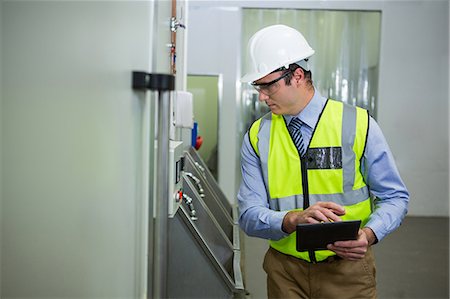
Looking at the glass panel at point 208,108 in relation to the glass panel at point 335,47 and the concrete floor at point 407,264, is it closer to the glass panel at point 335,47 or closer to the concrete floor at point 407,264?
the glass panel at point 335,47

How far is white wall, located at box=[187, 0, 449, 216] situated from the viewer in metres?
6.35

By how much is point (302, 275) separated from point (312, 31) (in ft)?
16.9

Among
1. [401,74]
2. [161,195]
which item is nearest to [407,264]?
[401,74]

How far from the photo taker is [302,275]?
1.75 meters

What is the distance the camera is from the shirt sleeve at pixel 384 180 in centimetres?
166

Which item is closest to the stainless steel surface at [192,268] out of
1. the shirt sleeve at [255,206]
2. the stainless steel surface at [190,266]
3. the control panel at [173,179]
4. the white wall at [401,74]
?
the stainless steel surface at [190,266]

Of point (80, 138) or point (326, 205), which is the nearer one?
point (80, 138)

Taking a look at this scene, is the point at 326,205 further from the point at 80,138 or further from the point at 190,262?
the point at 190,262

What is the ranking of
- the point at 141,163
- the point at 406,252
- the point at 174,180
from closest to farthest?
the point at 141,163
the point at 174,180
the point at 406,252

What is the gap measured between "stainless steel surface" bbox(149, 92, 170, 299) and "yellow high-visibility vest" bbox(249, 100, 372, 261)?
783 mm

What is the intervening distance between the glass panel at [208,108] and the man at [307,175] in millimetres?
4630

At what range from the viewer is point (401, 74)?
6426 mm

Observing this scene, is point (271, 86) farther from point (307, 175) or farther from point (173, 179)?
point (173, 179)

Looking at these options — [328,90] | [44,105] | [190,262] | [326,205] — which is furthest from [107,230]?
[328,90]
